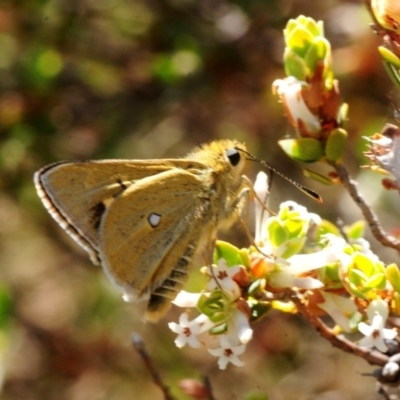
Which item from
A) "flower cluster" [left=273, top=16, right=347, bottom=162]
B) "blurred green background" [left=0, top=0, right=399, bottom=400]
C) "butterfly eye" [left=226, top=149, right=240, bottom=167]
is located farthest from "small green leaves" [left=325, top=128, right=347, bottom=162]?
"blurred green background" [left=0, top=0, right=399, bottom=400]

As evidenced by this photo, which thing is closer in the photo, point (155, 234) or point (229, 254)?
point (229, 254)

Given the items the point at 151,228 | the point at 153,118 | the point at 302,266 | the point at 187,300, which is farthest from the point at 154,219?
the point at 153,118

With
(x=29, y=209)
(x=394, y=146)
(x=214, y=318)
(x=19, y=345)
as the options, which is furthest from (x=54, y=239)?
(x=394, y=146)

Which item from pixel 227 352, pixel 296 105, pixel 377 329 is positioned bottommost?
pixel 227 352

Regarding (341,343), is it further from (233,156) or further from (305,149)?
(233,156)

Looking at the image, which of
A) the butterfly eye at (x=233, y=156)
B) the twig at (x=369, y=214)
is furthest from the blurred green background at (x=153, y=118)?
the twig at (x=369, y=214)

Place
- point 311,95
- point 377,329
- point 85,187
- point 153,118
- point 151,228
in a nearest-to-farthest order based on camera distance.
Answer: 1. point 377,329
2. point 311,95
3. point 85,187
4. point 151,228
5. point 153,118

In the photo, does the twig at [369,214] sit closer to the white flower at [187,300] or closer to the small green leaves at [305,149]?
the small green leaves at [305,149]

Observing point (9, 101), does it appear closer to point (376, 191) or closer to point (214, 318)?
point (376, 191)

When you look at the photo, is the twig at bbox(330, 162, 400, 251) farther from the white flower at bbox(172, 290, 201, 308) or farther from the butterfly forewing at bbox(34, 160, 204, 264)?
the butterfly forewing at bbox(34, 160, 204, 264)
